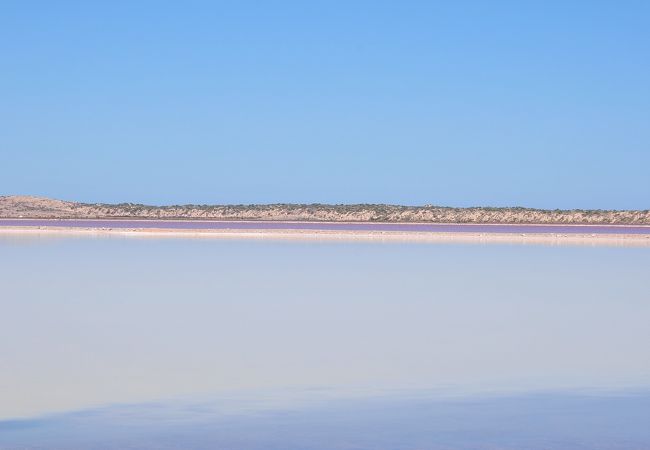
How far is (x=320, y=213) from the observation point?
213ft

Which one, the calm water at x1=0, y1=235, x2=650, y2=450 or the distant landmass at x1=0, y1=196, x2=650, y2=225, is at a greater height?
the distant landmass at x1=0, y1=196, x2=650, y2=225

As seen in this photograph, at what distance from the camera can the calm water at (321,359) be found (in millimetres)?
6836

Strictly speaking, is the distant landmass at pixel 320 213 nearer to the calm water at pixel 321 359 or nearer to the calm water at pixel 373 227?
the calm water at pixel 373 227

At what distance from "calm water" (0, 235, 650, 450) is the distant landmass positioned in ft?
141

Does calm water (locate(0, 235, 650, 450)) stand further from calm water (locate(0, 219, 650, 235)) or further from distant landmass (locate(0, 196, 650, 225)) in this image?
distant landmass (locate(0, 196, 650, 225))

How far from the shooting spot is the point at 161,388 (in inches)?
322

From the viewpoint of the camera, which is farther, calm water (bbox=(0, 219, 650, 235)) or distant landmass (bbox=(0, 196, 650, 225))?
distant landmass (bbox=(0, 196, 650, 225))

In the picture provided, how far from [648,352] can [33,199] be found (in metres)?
66.2

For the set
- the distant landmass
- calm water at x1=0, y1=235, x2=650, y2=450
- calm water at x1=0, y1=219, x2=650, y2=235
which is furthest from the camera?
the distant landmass

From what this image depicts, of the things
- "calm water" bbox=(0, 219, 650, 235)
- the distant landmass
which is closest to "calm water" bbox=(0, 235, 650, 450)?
"calm water" bbox=(0, 219, 650, 235)

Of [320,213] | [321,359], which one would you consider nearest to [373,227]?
[320,213]

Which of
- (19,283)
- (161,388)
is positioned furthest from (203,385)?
(19,283)

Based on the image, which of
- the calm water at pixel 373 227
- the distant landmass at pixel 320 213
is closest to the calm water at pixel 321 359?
the calm water at pixel 373 227

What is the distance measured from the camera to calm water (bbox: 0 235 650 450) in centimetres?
684
